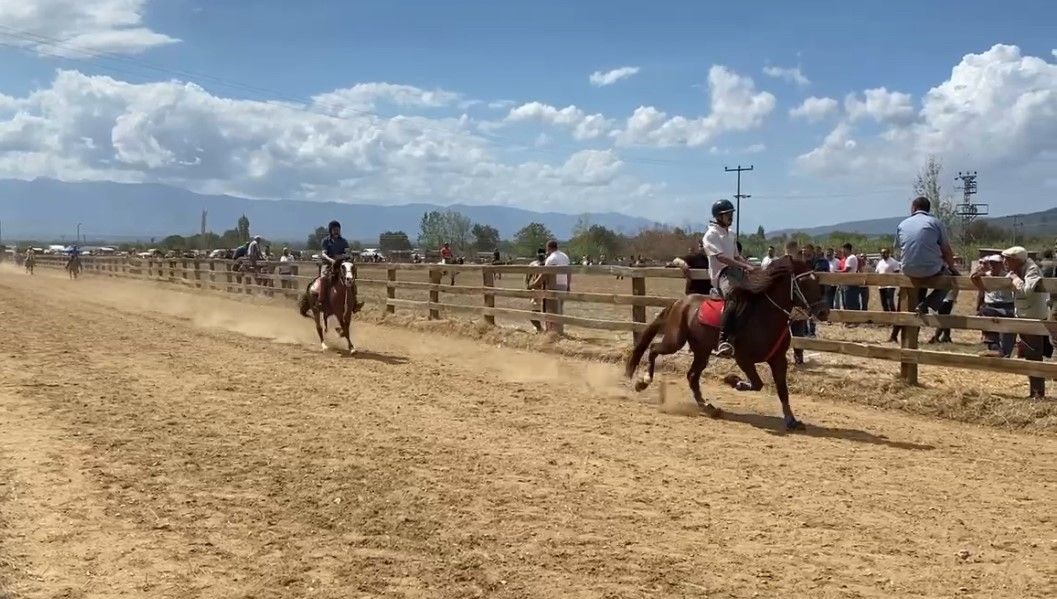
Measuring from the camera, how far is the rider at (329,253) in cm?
1489

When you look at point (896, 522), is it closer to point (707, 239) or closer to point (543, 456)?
point (543, 456)

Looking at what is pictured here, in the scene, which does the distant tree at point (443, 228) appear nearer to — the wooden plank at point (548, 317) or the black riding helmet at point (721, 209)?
the wooden plank at point (548, 317)

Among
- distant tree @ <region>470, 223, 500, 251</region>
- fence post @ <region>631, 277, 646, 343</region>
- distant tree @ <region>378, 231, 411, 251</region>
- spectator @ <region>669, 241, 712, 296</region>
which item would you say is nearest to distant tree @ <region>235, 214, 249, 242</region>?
distant tree @ <region>378, 231, 411, 251</region>

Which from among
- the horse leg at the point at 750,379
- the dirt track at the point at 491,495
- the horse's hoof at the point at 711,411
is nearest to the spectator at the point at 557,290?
the dirt track at the point at 491,495

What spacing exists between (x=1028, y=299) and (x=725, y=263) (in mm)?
3317

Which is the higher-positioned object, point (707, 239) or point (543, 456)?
point (707, 239)

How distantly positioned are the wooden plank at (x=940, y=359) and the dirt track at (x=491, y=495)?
778mm

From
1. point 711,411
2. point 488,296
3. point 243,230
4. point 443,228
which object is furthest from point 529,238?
point 711,411

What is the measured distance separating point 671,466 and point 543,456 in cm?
109

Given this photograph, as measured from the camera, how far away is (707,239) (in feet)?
30.6

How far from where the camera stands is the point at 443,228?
10325 cm

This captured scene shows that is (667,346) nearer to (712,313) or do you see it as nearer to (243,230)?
(712,313)

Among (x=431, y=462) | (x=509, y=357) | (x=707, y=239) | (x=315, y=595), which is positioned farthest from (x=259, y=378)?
(x=315, y=595)

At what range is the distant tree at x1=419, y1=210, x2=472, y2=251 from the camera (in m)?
99.9
